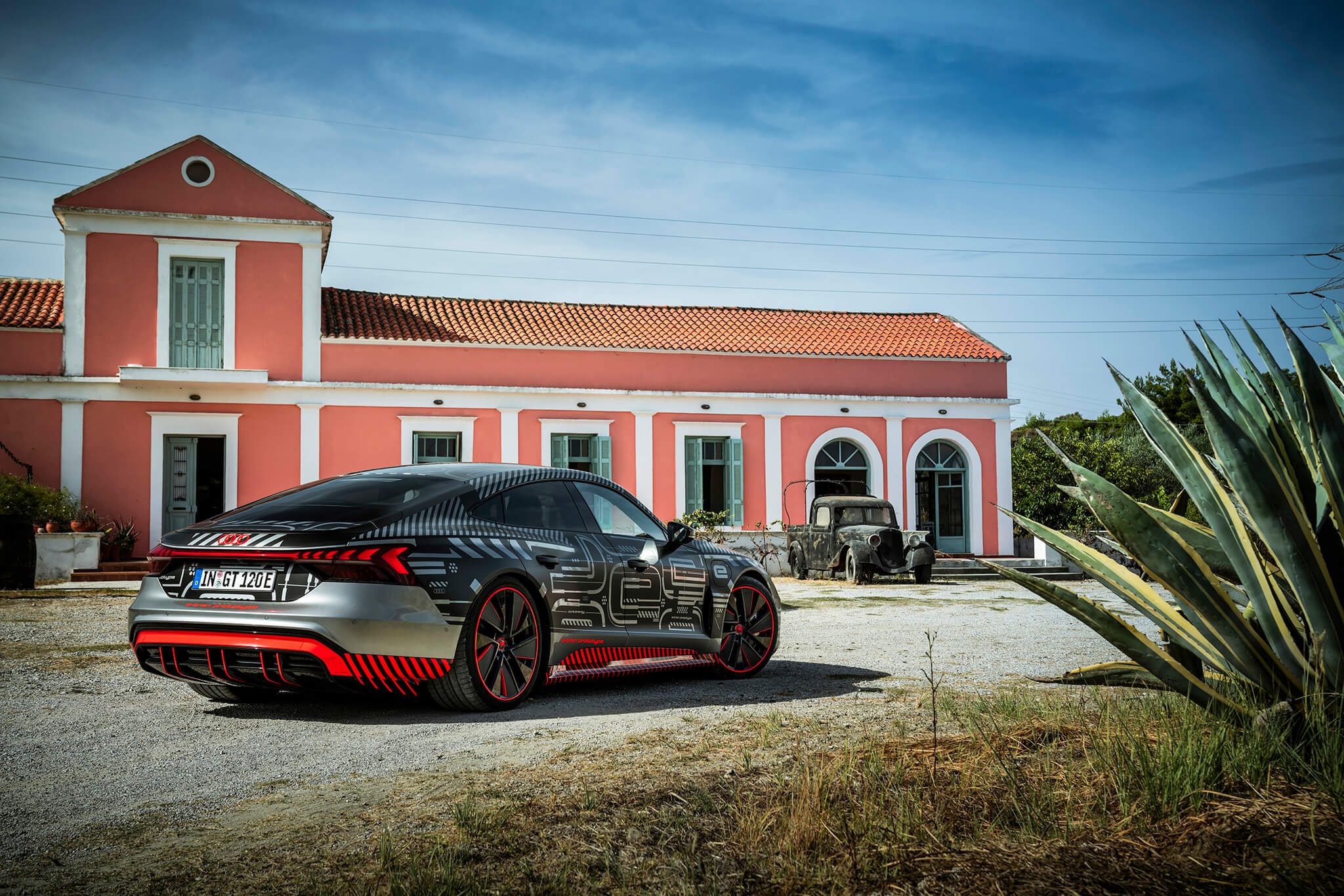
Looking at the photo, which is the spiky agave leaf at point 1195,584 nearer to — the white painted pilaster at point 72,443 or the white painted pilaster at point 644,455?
the white painted pilaster at point 644,455

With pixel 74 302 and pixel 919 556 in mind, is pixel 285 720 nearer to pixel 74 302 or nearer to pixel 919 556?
pixel 919 556

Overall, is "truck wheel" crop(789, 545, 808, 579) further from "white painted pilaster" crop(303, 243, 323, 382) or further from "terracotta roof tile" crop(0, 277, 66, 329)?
"terracotta roof tile" crop(0, 277, 66, 329)

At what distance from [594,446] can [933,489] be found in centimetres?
873

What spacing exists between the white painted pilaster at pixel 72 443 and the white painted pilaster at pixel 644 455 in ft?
37.8

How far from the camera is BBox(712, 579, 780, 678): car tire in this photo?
7.41 metres

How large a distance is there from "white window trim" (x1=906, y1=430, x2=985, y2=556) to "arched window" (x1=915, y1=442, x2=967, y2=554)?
0.12 meters

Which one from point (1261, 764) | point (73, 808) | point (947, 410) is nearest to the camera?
point (1261, 764)

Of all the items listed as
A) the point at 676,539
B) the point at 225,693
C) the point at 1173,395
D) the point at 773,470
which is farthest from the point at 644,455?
the point at 1173,395

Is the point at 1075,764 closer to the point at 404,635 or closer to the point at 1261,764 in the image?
the point at 1261,764

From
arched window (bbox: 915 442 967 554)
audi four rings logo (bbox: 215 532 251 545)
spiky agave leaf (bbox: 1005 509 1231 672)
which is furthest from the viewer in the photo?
arched window (bbox: 915 442 967 554)

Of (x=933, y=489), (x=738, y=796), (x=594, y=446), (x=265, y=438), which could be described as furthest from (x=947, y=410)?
(x=738, y=796)

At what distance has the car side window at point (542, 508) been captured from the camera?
6.29 meters

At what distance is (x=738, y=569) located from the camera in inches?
299

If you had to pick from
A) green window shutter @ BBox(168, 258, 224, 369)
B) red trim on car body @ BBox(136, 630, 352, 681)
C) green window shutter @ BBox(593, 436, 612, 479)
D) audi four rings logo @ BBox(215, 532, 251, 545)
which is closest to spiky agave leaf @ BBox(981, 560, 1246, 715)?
red trim on car body @ BBox(136, 630, 352, 681)
